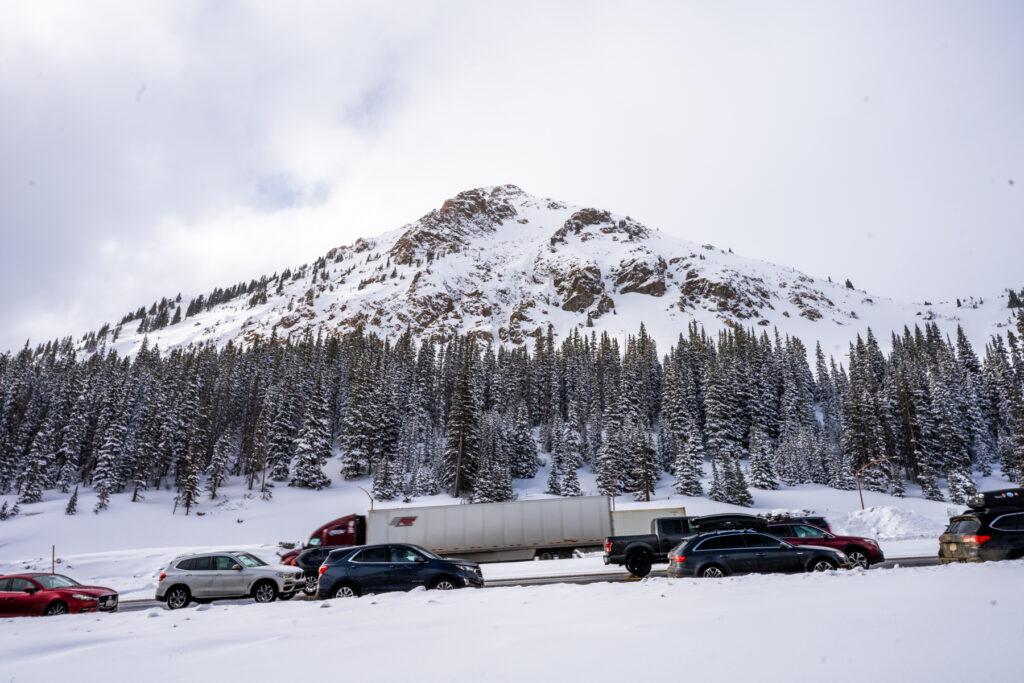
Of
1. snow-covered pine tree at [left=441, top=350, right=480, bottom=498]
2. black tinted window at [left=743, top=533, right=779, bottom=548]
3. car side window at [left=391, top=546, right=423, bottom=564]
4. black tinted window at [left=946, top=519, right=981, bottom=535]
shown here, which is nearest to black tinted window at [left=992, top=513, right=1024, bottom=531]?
black tinted window at [left=946, top=519, right=981, bottom=535]

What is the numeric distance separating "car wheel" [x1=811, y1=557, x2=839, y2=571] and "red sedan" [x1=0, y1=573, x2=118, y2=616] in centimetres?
2136

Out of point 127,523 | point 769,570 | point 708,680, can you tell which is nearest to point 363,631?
point 708,680

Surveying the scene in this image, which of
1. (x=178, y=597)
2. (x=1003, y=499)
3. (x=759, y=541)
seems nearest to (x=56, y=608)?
(x=178, y=597)

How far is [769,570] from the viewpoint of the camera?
1465cm

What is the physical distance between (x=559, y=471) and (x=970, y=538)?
58.5 meters

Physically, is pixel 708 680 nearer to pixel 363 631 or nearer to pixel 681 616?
pixel 681 616

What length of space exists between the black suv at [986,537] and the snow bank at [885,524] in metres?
24.4

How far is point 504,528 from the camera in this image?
99.1 ft

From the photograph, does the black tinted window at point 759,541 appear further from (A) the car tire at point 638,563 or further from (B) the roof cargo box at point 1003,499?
(B) the roof cargo box at point 1003,499

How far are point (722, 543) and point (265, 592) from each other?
14079 mm

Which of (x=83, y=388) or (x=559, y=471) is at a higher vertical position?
(x=83, y=388)

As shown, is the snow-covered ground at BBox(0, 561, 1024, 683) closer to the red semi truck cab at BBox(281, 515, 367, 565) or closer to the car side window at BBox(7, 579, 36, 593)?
the car side window at BBox(7, 579, 36, 593)

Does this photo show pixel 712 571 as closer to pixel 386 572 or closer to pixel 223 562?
pixel 386 572

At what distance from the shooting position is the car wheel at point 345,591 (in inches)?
589
